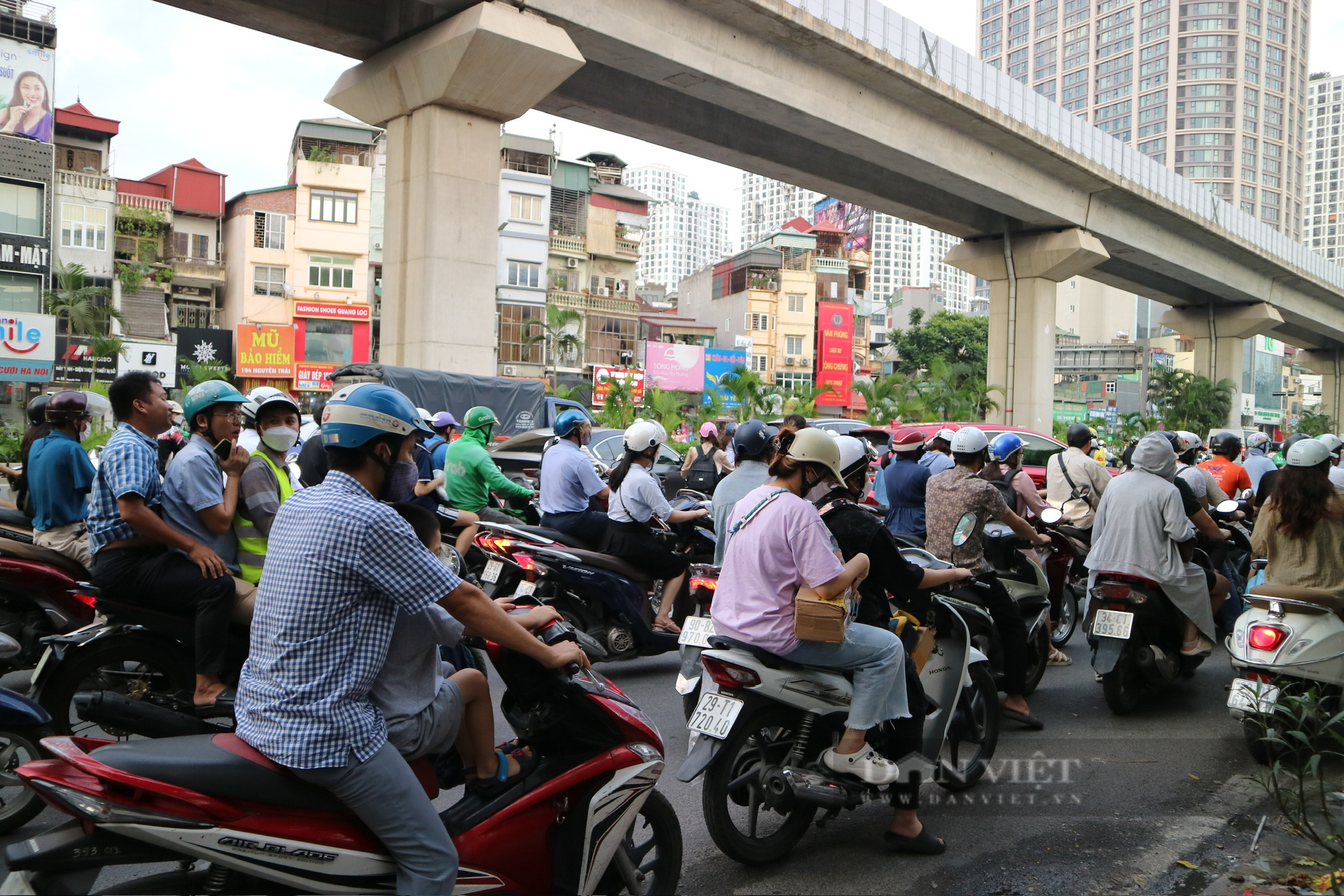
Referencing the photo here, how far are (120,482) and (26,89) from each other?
39549 mm

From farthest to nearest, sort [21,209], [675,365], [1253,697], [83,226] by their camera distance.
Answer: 1. [675,365]
2. [83,226]
3. [21,209]
4. [1253,697]

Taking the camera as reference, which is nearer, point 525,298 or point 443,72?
point 443,72

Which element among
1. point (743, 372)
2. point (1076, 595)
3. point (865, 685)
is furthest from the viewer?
point (743, 372)

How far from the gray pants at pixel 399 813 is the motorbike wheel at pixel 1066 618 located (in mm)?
6332

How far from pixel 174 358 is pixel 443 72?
89.2 ft

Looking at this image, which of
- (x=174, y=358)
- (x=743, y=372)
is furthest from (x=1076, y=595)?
(x=174, y=358)

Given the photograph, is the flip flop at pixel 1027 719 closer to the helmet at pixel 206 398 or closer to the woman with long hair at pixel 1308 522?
the woman with long hair at pixel 1308 522

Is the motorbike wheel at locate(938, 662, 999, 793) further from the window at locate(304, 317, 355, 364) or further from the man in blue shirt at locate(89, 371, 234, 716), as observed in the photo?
the window at locate(304, 317, 355, 364)

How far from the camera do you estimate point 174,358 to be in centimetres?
3894

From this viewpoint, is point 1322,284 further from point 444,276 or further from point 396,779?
point 396,779

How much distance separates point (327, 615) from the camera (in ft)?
8.29

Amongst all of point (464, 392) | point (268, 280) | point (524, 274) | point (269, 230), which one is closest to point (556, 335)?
point (524, 274)

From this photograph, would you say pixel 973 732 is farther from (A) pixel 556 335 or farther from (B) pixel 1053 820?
(A) pixel 556 335

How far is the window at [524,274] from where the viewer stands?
158ft
